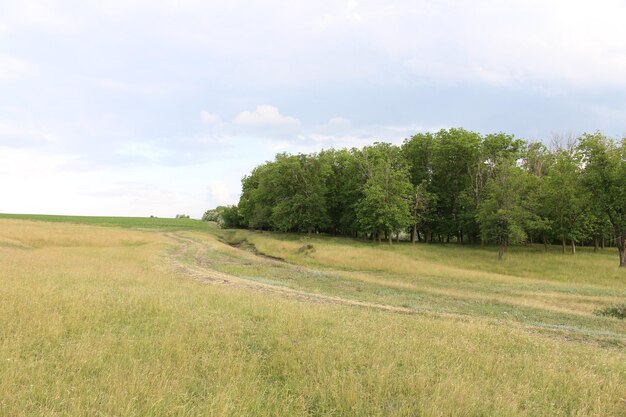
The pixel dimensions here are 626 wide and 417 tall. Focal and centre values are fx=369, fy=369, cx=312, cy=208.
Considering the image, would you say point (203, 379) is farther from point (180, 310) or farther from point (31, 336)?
point (180, 310)

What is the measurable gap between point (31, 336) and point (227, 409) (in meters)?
4.73

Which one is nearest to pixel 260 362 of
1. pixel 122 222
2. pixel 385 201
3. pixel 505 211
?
pixel 505 211

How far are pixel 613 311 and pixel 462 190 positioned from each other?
148ft

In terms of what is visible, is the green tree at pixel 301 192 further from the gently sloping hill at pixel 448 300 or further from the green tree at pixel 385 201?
the gently sloping hill at pixel 448 300

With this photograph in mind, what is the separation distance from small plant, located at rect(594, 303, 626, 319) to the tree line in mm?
24171

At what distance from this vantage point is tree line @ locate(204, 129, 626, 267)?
42781 mm

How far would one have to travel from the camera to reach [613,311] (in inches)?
768

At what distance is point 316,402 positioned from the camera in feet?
17.9

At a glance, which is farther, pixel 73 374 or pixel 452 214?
pixel 452 214

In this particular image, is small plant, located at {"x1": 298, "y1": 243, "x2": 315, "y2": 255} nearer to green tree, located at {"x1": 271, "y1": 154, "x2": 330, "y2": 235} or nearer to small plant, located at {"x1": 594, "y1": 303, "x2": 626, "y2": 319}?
green tree, located at {"x1": 271, "y1": 154, "x2": 330, "y2": 235}

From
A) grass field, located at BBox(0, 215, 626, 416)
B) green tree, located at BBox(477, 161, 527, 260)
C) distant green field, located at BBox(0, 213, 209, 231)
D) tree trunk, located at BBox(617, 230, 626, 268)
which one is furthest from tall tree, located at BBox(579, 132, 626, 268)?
distant green field, located at BBox(0, 213, 209, 231)

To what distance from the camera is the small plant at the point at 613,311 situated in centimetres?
1914

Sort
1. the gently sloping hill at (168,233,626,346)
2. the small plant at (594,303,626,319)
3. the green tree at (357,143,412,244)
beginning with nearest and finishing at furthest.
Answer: the gently sloping hill at (168,233,626,346) → the small plant at (594,303,626,319) → the green tree at (357,143,412,244)

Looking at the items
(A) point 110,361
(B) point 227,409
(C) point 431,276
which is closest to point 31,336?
(A) point 110,361
